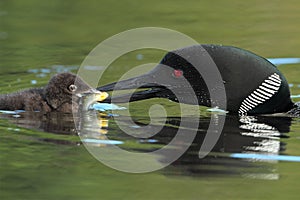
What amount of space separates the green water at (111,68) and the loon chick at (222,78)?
36cm

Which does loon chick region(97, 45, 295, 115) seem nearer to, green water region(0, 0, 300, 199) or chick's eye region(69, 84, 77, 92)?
chick's eye region(69, 84, 77, 92)

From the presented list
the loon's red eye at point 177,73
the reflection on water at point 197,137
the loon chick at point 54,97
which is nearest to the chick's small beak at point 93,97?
the loon chick at point 54,97

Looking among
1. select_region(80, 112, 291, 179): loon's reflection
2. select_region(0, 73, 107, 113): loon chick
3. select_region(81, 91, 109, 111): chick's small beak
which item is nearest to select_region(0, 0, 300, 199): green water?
select_region(80, 112, 291, 179): loon's reflection

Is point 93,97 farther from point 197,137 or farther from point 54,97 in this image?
point 197,137

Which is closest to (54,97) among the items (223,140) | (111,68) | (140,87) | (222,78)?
(140,87)

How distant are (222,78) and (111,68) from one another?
250 centimetres

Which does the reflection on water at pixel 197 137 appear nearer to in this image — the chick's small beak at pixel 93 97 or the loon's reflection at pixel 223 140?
the loon's reflection at pixel 223 140

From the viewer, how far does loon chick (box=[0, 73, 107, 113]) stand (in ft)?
21.9

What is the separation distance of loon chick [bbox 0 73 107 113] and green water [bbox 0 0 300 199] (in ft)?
1.35

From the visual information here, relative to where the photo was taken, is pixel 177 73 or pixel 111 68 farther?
pixel 111 68

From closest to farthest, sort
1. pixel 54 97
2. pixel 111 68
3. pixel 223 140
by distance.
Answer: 1. pixel 223 140
2. pixel 54 97
3. pixel 111 68

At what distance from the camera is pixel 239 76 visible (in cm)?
652

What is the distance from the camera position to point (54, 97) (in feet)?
21.9

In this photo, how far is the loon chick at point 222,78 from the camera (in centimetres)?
645
